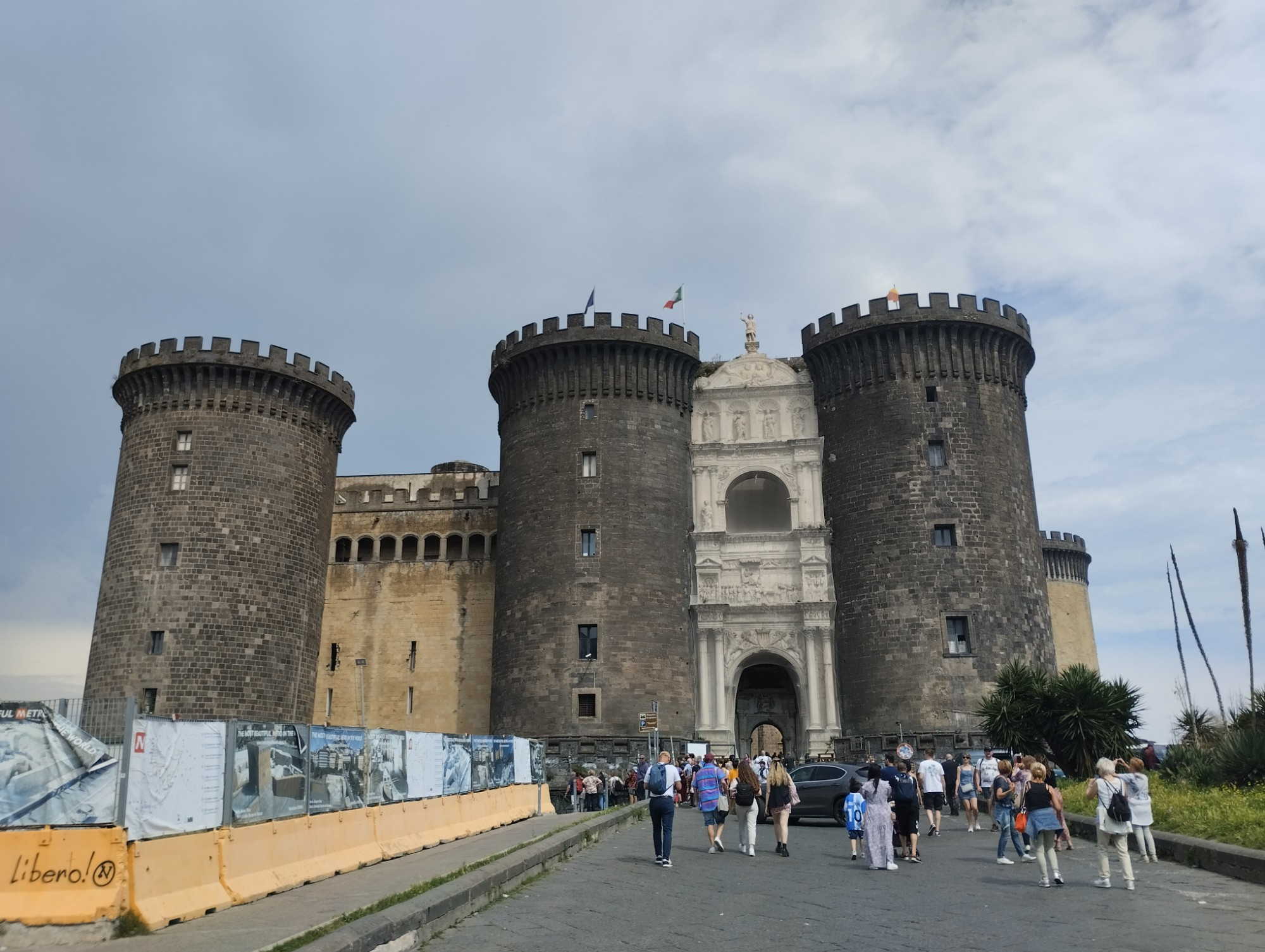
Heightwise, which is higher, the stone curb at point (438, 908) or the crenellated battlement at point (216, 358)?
the crenellated battlement at point (216, 358)

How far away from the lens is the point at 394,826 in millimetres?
14633

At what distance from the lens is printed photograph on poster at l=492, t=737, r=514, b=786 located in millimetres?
20719

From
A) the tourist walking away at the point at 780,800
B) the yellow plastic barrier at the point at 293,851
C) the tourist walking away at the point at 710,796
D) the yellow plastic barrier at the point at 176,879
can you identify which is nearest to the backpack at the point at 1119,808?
the tourist walking away at the point at 780,800

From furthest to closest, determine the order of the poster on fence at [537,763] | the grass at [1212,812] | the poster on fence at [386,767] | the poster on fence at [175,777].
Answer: the poster on fence at [537,763], the poster on fence at [386,767], the grass at [1212,812], the poster on fence at [175,777]

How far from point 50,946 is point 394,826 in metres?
6.70

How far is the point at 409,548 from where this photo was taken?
40.6m

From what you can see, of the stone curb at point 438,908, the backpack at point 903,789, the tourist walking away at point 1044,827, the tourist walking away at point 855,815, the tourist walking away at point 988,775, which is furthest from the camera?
the tourist walking away at point 988,775

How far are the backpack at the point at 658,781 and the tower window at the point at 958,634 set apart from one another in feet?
70.1

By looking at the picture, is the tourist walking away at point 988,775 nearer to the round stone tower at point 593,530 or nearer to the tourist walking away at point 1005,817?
the tourist walking away at point 1005,817

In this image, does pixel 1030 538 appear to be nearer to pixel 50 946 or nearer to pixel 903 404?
pixel 903 404

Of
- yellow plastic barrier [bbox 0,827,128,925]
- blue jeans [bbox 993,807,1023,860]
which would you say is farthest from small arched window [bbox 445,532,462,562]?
yellow plastic barrier [bbox 0,827,128,925]

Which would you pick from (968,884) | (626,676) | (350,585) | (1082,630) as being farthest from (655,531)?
(1082,630)

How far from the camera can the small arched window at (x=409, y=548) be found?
40344 millimetres

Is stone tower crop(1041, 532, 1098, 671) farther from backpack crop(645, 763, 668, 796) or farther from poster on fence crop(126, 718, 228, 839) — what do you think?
poster on fence crop(126, 718, 228, 839)
